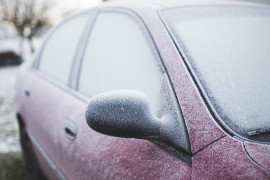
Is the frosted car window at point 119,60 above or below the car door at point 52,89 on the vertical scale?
above

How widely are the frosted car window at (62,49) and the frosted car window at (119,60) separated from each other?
0.25 m

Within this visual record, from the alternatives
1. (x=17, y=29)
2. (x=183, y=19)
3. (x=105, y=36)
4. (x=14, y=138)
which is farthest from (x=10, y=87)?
(x=17, y=29)

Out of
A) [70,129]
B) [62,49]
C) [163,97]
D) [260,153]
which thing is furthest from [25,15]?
[260,153]

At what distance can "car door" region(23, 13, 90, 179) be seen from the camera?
1514mm

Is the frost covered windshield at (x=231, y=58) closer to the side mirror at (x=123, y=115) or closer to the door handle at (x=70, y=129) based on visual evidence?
the side mirror at (x=123, y=115)

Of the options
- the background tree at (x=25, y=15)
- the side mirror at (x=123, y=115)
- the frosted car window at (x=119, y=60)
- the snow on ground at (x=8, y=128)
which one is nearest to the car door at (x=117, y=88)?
the frosted car window at (x=119, y=60)

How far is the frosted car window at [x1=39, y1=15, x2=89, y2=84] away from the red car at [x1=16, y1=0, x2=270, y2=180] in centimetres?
3

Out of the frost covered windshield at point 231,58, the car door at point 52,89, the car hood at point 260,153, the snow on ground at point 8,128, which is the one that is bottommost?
the snow on ground at point 8,128

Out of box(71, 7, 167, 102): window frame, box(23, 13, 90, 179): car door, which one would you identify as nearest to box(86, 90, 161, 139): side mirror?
box(71, 7, 167, 102): window frame

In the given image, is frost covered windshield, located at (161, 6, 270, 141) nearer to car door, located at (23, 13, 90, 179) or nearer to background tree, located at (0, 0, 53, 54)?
car door, located at (23, 13, 90, 179)

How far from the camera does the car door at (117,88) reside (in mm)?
874

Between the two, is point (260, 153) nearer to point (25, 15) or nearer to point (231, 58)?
point (231, 58)

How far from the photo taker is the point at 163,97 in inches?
36.3

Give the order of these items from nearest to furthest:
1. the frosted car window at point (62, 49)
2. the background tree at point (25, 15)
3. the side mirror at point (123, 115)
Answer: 1. the side mirror at point (123, 115)
2. the frosted car window at point (62, 49)
3. the background tree at point (25, 15)
